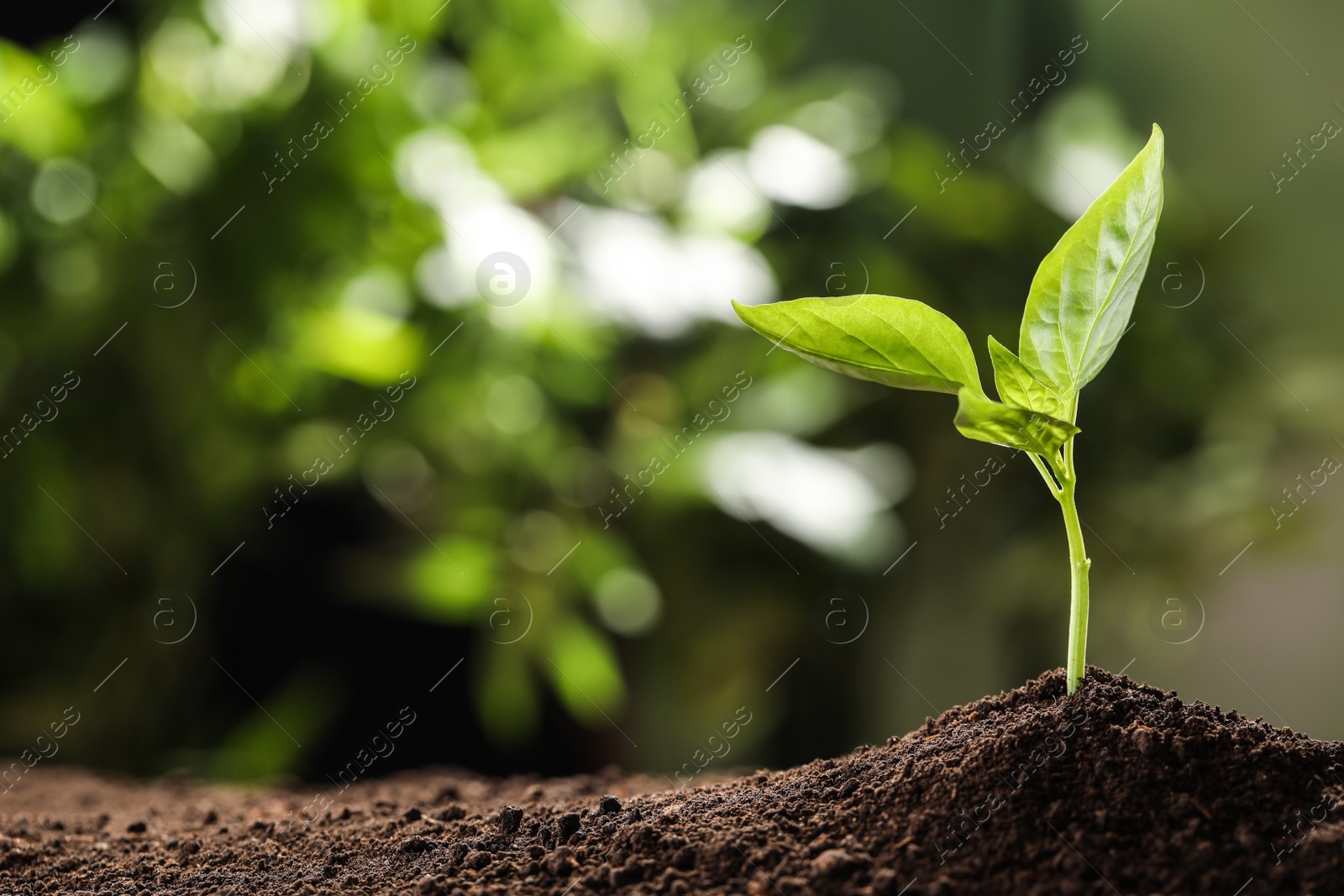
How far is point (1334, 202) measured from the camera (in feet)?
4.75

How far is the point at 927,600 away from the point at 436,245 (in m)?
1.17

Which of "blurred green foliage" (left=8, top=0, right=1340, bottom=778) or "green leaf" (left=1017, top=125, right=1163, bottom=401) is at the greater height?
"blurred green foliage" (left=8, top=0, right=1340, bottom=778)

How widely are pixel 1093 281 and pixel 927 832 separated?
11.9 inches

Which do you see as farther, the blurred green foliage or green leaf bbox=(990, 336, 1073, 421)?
the blurred green foliage

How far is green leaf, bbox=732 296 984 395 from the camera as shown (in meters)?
0.49

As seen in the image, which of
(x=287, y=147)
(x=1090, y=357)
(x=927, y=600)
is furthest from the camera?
(x=927, y=600)

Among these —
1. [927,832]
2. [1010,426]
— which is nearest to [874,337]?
[1010,426]

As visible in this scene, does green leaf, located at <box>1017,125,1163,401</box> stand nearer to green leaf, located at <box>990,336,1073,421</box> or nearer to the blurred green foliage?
green leaf, located at <box>990,336,1073,421</box>

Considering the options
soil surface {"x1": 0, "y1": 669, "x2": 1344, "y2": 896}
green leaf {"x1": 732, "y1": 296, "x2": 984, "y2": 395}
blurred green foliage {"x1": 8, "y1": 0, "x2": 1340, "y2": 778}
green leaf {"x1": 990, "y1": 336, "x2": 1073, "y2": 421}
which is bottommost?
soil surface {"x1": 0, "y1": 669, "x2": 1344, "y2": 896}

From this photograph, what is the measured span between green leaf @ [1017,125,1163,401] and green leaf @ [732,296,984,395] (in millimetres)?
40

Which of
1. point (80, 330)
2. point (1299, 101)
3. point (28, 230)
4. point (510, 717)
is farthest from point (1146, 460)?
point (28, 230)

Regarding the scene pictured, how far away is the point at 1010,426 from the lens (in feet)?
1.60

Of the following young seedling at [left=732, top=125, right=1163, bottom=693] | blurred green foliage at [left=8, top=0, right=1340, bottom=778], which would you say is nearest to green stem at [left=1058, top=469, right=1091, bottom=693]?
young seedling at [left=732, top=125, right=1163, bottom=693]

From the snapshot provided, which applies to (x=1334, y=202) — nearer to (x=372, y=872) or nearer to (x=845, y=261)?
(x=845, y=261)
